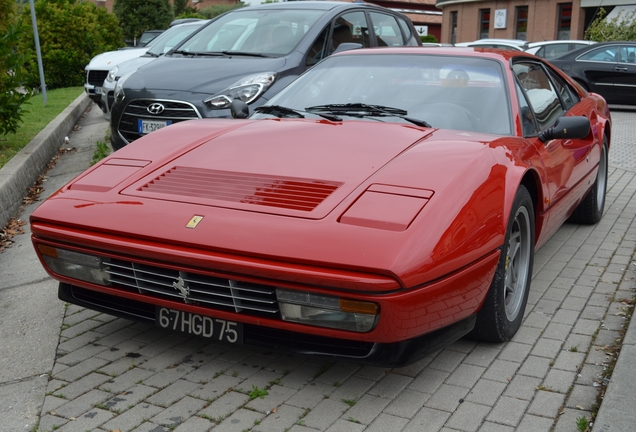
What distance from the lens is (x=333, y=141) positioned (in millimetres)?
3580

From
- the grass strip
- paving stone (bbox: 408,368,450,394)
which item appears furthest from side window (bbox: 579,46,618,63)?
paving stone (bbox: 408,368,450,394)

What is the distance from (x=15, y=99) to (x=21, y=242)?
2.78m

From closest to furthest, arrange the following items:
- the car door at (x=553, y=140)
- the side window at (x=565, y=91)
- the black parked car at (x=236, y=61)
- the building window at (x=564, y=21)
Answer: the car door at (x=553, y=140) < the side window at (x=565, y=91) < the black parked car at (x=236, y=61) < the building window at (x=564, y=21)

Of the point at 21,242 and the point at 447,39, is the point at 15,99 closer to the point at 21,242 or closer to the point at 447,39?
the point at 21,242

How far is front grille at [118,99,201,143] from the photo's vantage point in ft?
21.5

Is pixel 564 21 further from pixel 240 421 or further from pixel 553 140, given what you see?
pixel 240 421

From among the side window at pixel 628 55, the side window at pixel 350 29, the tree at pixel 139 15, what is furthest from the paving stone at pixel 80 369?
the tree at pixel 139 15

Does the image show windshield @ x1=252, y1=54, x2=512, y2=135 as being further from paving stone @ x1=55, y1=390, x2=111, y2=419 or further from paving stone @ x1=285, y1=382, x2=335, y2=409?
paving stone @ x1=55, y1=390, x2=111, y2=419

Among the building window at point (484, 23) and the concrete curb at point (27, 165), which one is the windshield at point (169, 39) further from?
the building window at point (484, 23)

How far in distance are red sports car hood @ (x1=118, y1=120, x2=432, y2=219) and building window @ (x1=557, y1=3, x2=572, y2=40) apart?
36730mm

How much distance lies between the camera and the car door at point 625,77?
49.4ft

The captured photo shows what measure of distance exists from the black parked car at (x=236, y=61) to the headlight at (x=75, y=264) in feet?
10.8

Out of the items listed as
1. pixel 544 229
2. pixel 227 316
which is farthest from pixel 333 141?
pixel 544 229

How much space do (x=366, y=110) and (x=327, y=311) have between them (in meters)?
1.62
